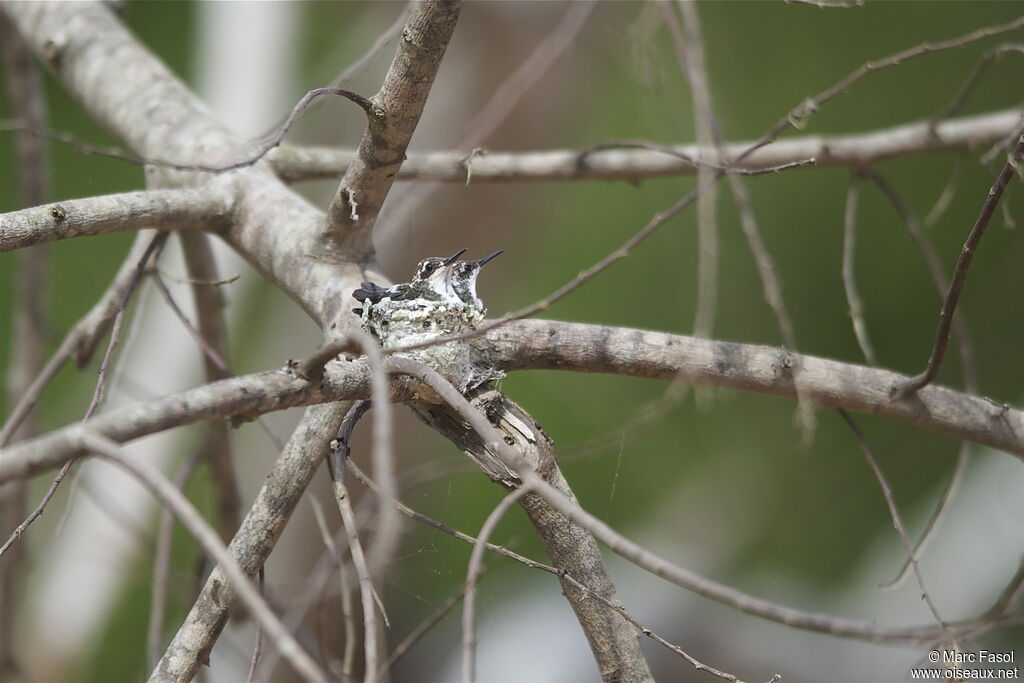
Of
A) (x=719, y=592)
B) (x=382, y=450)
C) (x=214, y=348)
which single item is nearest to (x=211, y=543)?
(x=382, y=450)

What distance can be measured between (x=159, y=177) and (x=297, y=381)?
29.7 inches

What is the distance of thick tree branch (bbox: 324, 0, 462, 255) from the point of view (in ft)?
2.33

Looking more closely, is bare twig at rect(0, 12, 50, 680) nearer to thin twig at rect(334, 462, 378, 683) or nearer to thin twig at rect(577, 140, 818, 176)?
thin twig at rect(577, 140, 818, 176)

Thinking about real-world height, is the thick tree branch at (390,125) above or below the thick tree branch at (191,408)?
above

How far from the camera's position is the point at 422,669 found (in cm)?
282

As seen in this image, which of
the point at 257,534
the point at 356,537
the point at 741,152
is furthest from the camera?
the point at 741,152

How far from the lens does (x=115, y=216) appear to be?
850 millimetres

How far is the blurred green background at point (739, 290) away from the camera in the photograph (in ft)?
9.68

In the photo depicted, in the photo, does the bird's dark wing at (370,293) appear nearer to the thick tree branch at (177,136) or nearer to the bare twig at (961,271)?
the thick tree branch at (177,136)

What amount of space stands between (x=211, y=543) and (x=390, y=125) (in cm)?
45

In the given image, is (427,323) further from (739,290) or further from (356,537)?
(739,290)

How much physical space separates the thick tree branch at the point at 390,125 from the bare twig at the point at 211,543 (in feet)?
1.31

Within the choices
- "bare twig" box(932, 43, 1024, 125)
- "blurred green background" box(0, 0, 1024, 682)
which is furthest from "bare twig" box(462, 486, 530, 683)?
"blurred green background" box(0, 0, 1024, 682)

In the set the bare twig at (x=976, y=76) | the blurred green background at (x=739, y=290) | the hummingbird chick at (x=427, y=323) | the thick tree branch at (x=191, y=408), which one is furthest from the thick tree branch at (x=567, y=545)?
the blurred green background at (x=739, y=290)
